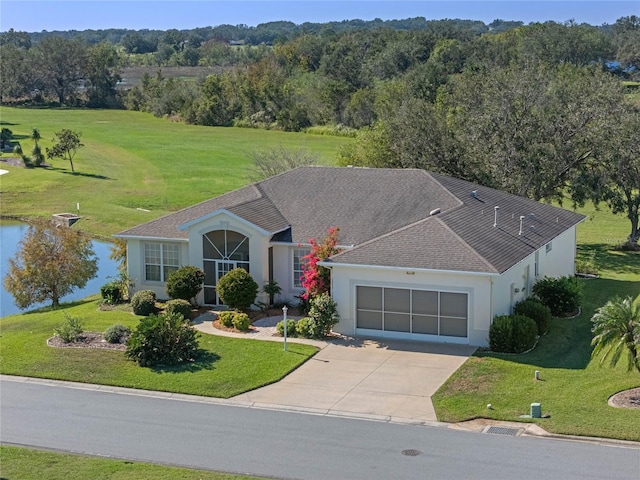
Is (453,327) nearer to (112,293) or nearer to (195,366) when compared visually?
(195,366)

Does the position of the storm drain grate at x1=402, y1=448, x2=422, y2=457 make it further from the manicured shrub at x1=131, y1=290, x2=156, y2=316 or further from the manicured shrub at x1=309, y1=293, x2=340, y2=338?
the manicured shrub at x1=131, y1=290, x2=156, y2=316

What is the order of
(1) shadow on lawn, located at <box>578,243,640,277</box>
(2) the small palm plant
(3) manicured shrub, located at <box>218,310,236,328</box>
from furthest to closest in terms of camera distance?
(1) shadow on lawn, located at <box>578,243,640,277</box>
(3) manicured shrub, located at <box>218,310,236,328</box>
(2) the small palm plant

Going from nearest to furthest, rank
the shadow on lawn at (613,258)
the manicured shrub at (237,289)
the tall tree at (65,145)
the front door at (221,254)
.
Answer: the manicured shrub at (237,289) → the front door at (221,254) → the shadow on lawn at (613,258) → the tall tree at (65,145)

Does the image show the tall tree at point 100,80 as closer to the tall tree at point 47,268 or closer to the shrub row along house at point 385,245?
the tall tree at point 47,268

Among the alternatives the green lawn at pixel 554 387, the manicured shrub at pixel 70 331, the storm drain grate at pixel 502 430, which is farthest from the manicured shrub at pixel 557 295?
the manicured shrub at pixel 70 331

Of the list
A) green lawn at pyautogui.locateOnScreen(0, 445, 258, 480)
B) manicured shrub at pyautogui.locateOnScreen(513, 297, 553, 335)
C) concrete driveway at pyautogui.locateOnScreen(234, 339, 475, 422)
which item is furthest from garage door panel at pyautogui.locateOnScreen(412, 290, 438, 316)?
green lawn at pyautogui.locateOnScreen(0, 445, 258, 480)

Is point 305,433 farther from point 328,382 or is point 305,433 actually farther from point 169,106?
point 169,106
